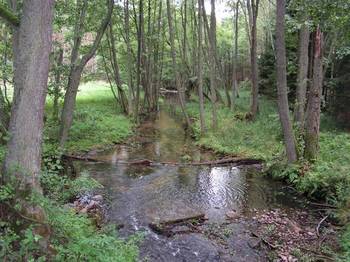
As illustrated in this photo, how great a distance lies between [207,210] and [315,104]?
178 inches

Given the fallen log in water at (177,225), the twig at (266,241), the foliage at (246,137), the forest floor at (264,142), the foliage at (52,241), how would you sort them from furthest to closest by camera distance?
the foliage at (246,137) → the forest floor at (264,142) → the fallen log in water at (177,225) → the twig at (266,241) → the foliage at (52,241)

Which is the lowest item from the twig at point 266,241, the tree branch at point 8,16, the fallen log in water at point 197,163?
the twig at point 266,241

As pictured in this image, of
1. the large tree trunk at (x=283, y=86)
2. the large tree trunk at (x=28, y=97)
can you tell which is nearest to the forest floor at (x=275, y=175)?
the large tree trunk at (x=28, y=97)

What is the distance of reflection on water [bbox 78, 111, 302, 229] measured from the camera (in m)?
8.16

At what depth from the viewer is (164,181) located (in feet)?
34.2

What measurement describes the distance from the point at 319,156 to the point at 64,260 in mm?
8620

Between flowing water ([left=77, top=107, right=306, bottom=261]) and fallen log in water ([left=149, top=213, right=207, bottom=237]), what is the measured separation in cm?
14

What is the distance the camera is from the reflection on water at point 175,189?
816 cm

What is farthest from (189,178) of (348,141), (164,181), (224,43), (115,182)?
(224,43)

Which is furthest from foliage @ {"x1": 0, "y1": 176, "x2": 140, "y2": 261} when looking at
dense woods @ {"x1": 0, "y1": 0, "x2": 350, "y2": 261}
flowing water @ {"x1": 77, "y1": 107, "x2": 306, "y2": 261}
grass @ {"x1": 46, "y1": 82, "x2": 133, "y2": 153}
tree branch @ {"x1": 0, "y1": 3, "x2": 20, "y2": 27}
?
grass @ {"x1": 46, "y1": 82, "x2": 133, "y2": 153}

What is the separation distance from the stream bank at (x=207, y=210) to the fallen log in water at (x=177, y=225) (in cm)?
2

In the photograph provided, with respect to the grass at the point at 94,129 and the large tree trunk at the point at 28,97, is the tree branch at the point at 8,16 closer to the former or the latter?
the large tree trunk at the point at 28,97

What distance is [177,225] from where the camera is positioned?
7.46 meters

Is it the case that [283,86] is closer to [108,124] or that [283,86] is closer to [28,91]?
[28,91]
